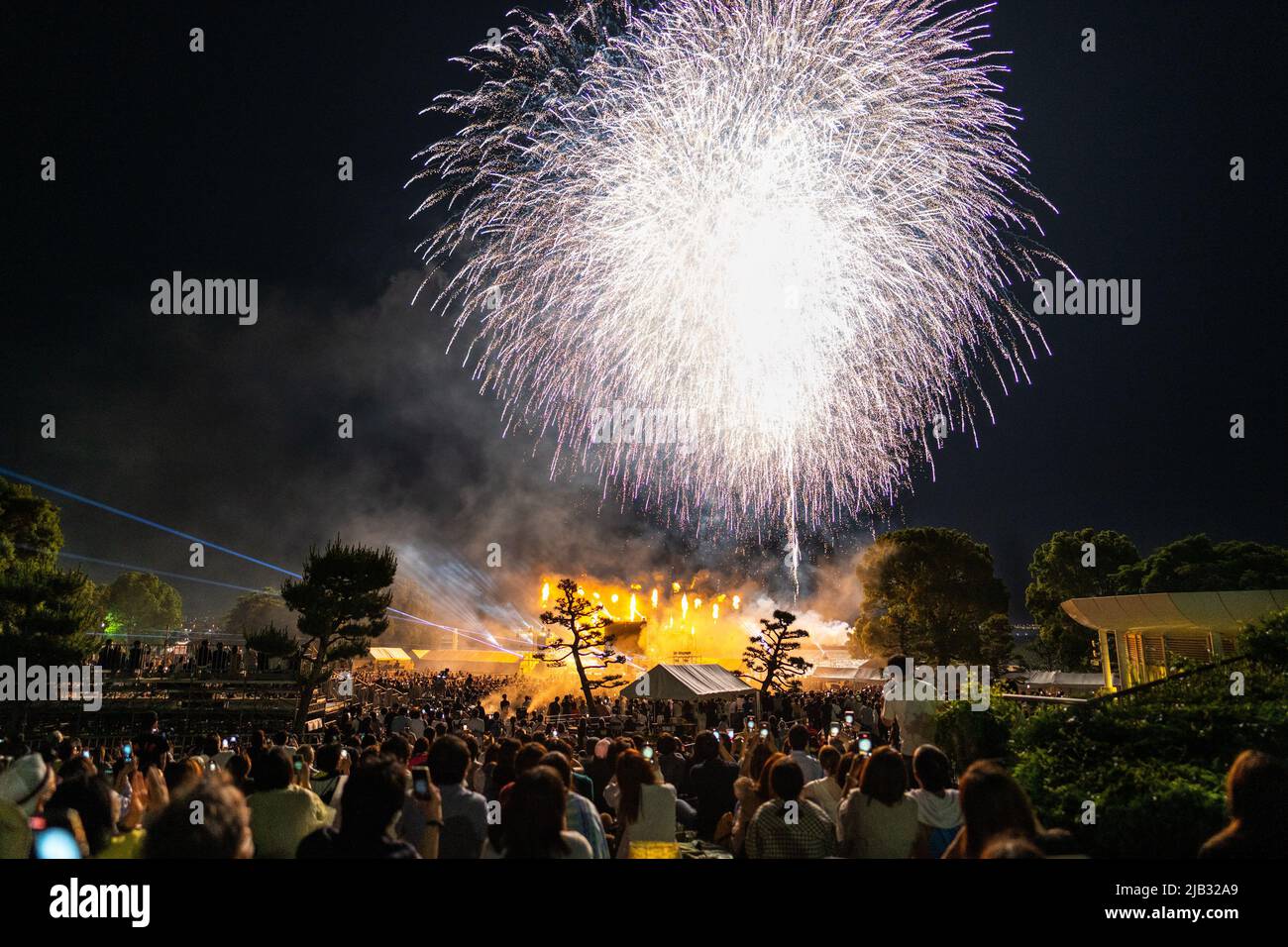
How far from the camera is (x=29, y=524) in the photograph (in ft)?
123

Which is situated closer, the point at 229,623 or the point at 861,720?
the point at 861,720

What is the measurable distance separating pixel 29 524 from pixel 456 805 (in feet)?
141

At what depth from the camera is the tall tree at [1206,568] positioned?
36906 millimetres

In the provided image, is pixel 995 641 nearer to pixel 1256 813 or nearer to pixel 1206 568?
pixel 1206 568

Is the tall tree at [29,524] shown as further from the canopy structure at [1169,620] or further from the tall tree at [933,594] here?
the tall tree at [933,594]

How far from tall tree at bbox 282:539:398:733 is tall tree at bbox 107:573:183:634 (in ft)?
317

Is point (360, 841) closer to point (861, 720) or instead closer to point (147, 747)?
point (147, 747)

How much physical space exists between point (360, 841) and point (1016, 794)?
3.33 m

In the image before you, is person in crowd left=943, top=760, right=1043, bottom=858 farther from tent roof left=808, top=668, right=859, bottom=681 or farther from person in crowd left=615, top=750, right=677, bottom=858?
tent roof left=808, top=668, right=859, bottom=681

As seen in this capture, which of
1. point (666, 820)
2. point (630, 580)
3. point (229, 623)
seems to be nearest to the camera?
point (666, 820)

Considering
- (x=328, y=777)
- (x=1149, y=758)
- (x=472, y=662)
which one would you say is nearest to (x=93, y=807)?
(x=328, y=777)

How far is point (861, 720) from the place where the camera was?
26.0 meters

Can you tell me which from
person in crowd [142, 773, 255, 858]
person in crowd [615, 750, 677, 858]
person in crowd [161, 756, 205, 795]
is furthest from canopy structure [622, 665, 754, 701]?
person in crowd [142, 773, 255, 858]
